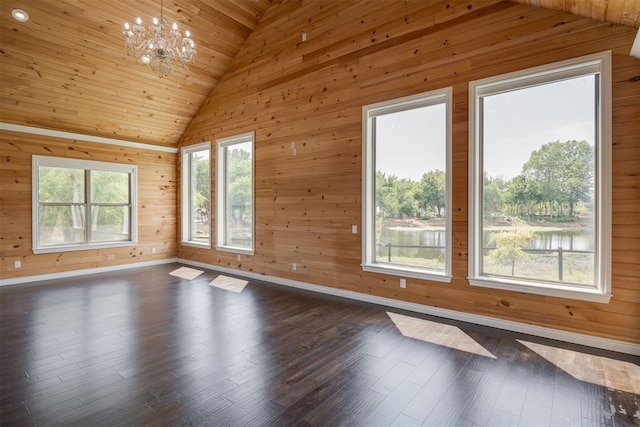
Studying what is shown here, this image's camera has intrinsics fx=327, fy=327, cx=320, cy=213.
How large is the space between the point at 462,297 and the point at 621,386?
1.54m

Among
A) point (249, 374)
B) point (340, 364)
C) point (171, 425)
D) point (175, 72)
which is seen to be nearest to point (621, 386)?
point (340, 364)

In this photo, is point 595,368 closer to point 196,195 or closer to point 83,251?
point 196,195

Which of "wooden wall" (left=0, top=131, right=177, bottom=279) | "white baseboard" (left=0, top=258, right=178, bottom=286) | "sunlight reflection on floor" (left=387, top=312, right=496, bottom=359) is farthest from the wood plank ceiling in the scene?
"sunlight reflection on floor" (left=387, top=312, right=496, bottom=359)

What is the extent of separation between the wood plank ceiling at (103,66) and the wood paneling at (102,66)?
1 centimetres

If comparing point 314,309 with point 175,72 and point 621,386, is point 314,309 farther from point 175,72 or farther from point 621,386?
point 175,72

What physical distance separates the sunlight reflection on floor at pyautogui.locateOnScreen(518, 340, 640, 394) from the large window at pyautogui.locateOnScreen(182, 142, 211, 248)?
6.14 m

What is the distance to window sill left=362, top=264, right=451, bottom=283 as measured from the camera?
13.1ft

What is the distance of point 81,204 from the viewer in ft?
21.6

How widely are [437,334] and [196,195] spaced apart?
6.19 metres

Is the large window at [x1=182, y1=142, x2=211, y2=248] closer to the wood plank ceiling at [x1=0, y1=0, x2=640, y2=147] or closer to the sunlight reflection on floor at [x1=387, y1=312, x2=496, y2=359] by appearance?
the wood plank ceiling at [x1=0, y1=0, x2=640, y2=147]

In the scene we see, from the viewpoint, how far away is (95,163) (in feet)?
21.8

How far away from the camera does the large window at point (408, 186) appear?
411 cm

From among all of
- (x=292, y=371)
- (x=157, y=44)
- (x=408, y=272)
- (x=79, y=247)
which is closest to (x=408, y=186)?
(x=408, y=272)

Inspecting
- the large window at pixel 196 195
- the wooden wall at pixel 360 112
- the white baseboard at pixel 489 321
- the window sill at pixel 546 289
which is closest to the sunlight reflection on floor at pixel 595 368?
the white baseboard at pixel 489 321
